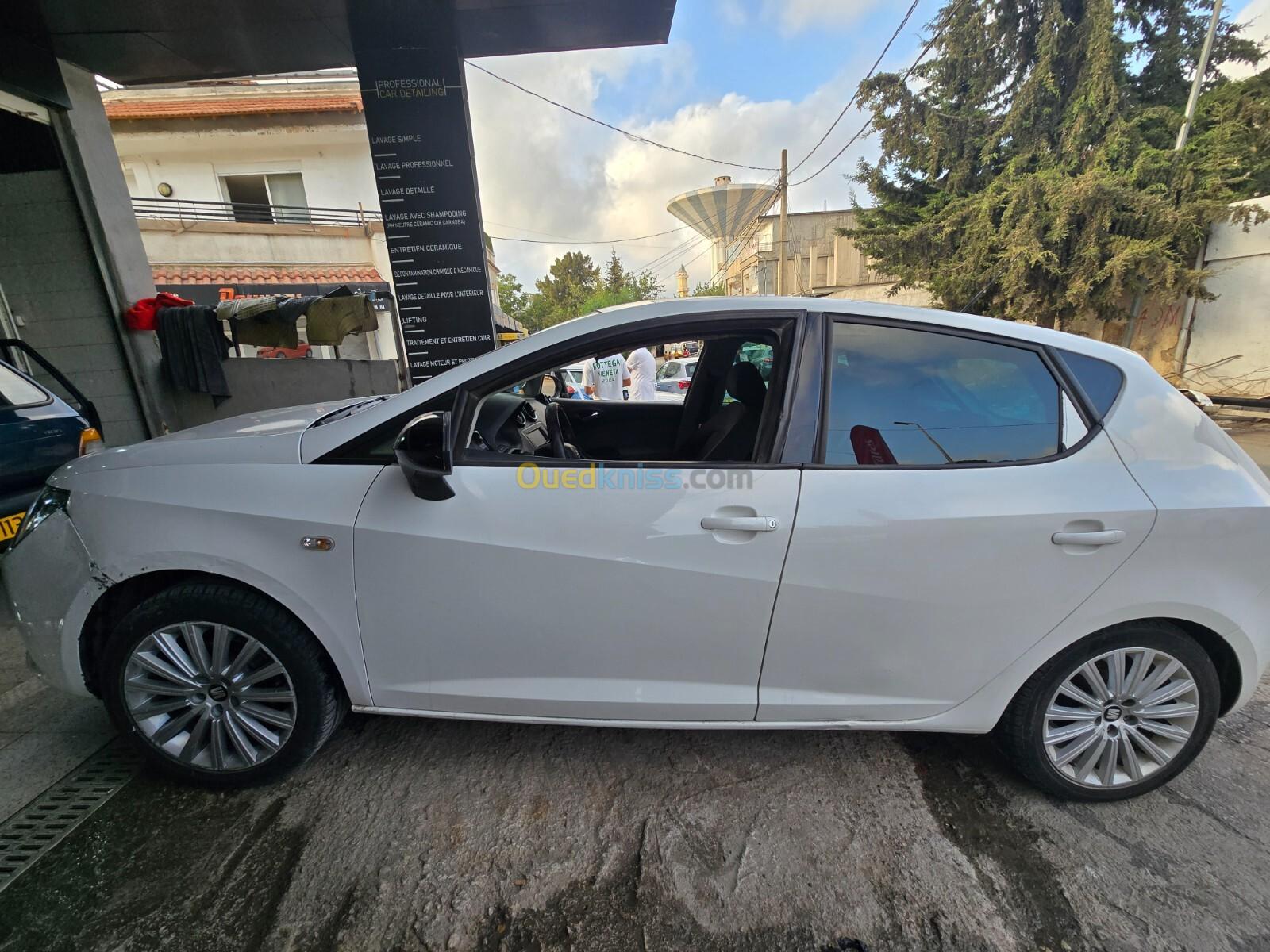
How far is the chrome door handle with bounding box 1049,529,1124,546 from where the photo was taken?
5.49 ft

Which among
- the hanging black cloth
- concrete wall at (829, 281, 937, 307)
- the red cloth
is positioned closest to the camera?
the red cloth

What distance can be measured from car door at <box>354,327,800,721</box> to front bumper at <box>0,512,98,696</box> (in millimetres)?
989

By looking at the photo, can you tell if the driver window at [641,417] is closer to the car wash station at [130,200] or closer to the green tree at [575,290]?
the car wash station at [130,200]

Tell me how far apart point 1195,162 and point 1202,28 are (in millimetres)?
4486

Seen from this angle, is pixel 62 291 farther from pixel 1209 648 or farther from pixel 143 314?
pixel 1209 648

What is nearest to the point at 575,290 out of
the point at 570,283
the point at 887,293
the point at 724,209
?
the point at 570,283

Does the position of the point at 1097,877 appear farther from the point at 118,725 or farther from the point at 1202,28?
the point at 1202,28

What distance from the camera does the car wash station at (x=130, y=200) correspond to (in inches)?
184

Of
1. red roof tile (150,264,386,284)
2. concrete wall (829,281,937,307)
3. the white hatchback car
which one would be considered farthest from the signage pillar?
concrete wall (829,281,937,307)

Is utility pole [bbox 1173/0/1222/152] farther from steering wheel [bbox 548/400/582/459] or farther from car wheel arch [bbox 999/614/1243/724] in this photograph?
steering wheel [bbox 548/400/582/459]

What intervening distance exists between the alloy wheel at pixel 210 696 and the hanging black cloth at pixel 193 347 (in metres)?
5.40

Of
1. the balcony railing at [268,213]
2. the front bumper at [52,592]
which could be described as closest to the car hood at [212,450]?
the front bumper at [52,592]

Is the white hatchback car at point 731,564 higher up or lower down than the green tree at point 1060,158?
lower down

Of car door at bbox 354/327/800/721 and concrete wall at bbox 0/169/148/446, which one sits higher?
concrete wall at bbox 0/169/148/446
